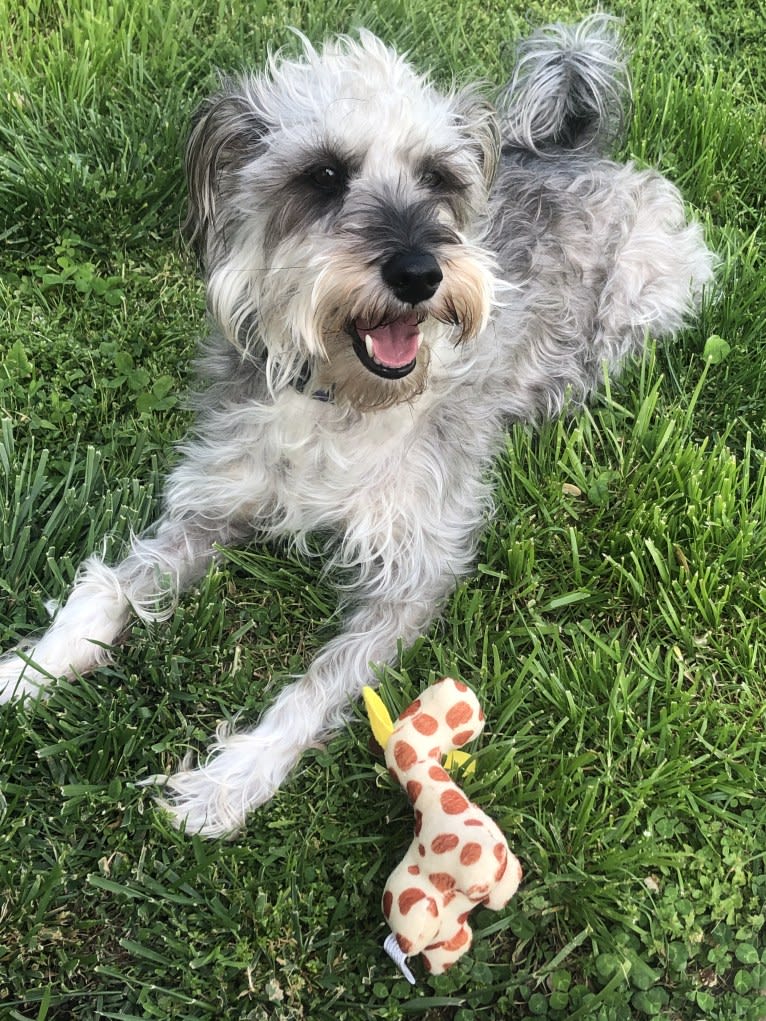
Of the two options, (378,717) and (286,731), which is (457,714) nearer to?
(378,717)

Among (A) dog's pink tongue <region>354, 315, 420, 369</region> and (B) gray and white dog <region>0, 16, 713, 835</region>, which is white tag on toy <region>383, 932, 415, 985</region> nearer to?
(B) gray and white dog <region>0, 16, 713, 835</region>

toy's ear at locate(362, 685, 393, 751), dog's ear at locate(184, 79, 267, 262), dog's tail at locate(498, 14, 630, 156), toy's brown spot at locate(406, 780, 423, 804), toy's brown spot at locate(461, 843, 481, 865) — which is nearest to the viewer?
toy's brown spot at locate(461, 843, 481, 865)

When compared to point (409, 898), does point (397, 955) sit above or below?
below

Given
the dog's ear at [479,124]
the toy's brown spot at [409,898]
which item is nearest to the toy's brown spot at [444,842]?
the toy's brown spot at [409,898]

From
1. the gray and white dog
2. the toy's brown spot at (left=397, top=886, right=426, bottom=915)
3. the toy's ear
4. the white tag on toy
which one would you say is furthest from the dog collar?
the white tag on toy

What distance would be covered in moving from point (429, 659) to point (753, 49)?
196 inches

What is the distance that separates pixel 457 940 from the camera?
7.80ft

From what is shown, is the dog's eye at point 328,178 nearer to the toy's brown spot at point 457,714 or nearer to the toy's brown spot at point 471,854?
the toy's brown spot at point 457,714

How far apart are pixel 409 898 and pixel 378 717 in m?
0.56

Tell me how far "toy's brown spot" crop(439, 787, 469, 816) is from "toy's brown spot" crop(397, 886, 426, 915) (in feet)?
0.69

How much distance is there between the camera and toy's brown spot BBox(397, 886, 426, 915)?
2318 millimetres

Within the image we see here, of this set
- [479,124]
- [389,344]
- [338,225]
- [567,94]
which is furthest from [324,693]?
[567,94]

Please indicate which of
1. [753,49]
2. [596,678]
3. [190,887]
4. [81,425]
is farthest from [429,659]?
[753,49]

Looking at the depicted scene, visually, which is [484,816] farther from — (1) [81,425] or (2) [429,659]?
(1) [81,425]
